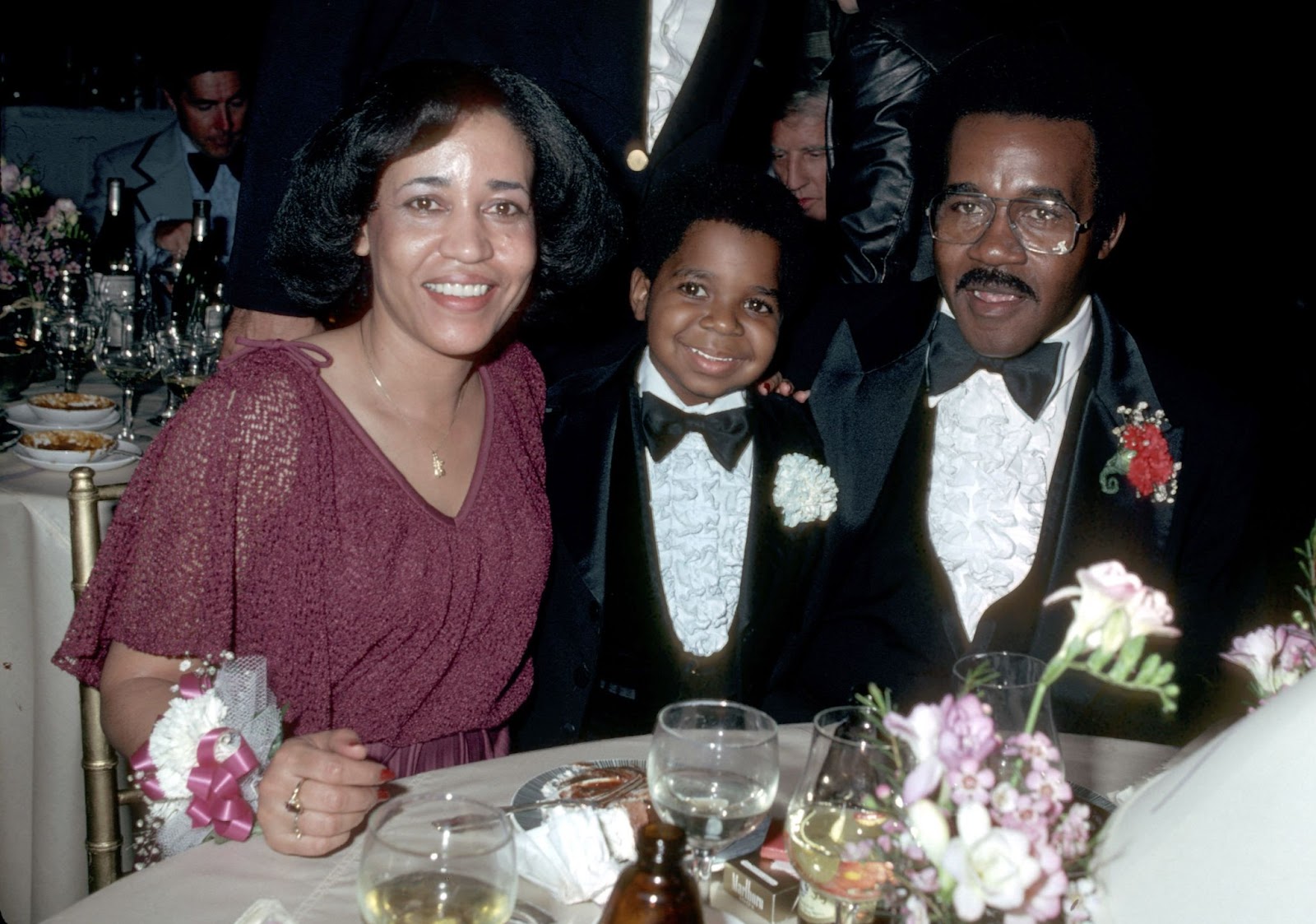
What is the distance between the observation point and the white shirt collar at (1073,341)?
107 inches

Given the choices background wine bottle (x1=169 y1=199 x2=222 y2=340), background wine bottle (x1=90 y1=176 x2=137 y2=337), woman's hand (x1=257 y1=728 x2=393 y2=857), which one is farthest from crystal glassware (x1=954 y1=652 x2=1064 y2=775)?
background wine bottle (x1=90 y1=176 x2=137 y2=337)

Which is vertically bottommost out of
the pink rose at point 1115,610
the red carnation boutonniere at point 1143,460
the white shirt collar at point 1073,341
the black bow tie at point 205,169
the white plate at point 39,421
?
the white plate at point 39,421

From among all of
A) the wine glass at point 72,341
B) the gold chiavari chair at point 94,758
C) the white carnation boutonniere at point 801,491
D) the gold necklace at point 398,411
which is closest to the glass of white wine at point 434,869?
the gold chiavari chair at point 94,758

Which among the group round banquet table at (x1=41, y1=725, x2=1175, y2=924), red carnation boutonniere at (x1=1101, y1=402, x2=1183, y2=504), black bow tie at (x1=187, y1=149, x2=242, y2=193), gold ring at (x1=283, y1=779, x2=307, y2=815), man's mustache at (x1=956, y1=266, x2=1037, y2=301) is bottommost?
round banquet table at (x1=41, y1=725, x2=1175, y2=924)

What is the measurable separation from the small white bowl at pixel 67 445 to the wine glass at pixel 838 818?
2.47 metres

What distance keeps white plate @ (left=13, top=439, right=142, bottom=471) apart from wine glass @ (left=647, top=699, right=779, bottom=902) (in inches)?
87.3

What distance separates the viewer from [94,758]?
1938mm

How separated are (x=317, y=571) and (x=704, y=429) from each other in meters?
1.06

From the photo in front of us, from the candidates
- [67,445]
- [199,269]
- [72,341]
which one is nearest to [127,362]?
[72,341]

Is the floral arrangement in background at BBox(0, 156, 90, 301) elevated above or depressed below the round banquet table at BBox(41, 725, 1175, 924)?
above

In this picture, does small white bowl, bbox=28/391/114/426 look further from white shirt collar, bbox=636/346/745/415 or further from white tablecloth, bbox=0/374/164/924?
white shirt collar, bbox=636/346/745/415

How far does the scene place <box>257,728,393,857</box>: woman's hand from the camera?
1.41 meters

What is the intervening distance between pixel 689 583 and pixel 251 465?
112cm

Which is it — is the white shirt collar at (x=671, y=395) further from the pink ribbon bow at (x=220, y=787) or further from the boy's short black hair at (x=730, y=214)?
the pink ribbon bow at (x=220, y=787)
